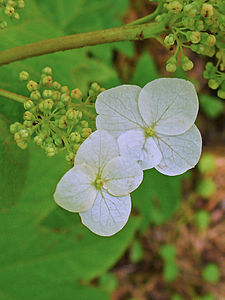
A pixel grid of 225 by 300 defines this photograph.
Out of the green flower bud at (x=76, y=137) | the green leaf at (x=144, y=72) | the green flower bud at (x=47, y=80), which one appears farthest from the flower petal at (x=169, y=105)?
the green leaf at (x=144, y=72)

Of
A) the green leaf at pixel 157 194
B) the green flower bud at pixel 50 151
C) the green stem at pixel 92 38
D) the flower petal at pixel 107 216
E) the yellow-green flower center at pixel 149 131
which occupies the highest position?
the green stem at pixel 92 38

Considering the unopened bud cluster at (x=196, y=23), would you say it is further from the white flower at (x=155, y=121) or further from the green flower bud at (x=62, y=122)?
the green flower bud at (x=62, y=122)

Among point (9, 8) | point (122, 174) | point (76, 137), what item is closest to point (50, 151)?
point (76, 137)

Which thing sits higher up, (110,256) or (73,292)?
(110,256)

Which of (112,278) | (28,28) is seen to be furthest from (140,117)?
(112,278)

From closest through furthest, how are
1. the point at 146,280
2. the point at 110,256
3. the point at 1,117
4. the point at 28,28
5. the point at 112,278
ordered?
the point at 1,117
the point at 28,28
the point at 110,256
the point at 112,278
the point at 146,280

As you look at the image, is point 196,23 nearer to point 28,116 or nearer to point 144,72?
point 28,116

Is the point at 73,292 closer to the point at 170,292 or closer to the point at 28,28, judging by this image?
the point at 28,28

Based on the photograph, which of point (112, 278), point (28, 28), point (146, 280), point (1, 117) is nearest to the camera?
point (1, 117)
